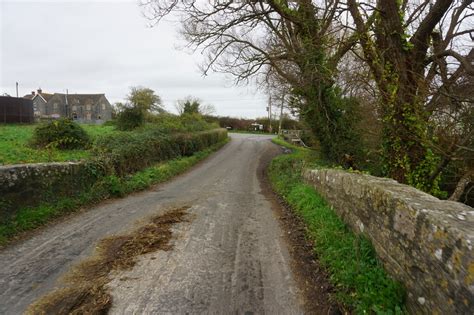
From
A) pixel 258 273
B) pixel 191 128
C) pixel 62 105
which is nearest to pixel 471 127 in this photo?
pixel 258 273

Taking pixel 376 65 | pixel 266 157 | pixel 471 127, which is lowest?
pixel 266 157

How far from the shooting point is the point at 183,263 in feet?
16.8

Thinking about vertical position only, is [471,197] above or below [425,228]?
below

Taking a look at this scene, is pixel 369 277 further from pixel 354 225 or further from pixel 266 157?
pixel 266 157

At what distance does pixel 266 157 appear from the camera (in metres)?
23.5

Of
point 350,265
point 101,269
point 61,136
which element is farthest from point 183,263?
point 61,136

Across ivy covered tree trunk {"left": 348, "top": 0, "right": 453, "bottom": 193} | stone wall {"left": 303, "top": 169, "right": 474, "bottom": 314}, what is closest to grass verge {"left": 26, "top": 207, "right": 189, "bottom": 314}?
stone wall {"left": 303, "top": 169, "right": 474, "bottom": 314}

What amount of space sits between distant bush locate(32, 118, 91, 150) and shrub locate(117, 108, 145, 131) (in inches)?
218

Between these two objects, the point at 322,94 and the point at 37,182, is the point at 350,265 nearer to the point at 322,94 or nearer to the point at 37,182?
the point at 37,182

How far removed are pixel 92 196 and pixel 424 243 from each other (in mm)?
8515

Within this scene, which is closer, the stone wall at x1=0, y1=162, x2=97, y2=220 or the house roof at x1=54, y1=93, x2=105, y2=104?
the stone wall at x1=0, y1=162, x2=97, y2=220

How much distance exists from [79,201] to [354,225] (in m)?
6.87

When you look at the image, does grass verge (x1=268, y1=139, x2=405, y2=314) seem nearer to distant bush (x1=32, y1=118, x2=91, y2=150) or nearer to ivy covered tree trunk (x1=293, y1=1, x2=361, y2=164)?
ivy covered tree trunk (x1=293, y1=1, x2=361, y2=164)

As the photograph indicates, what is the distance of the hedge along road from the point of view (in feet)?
13.2
